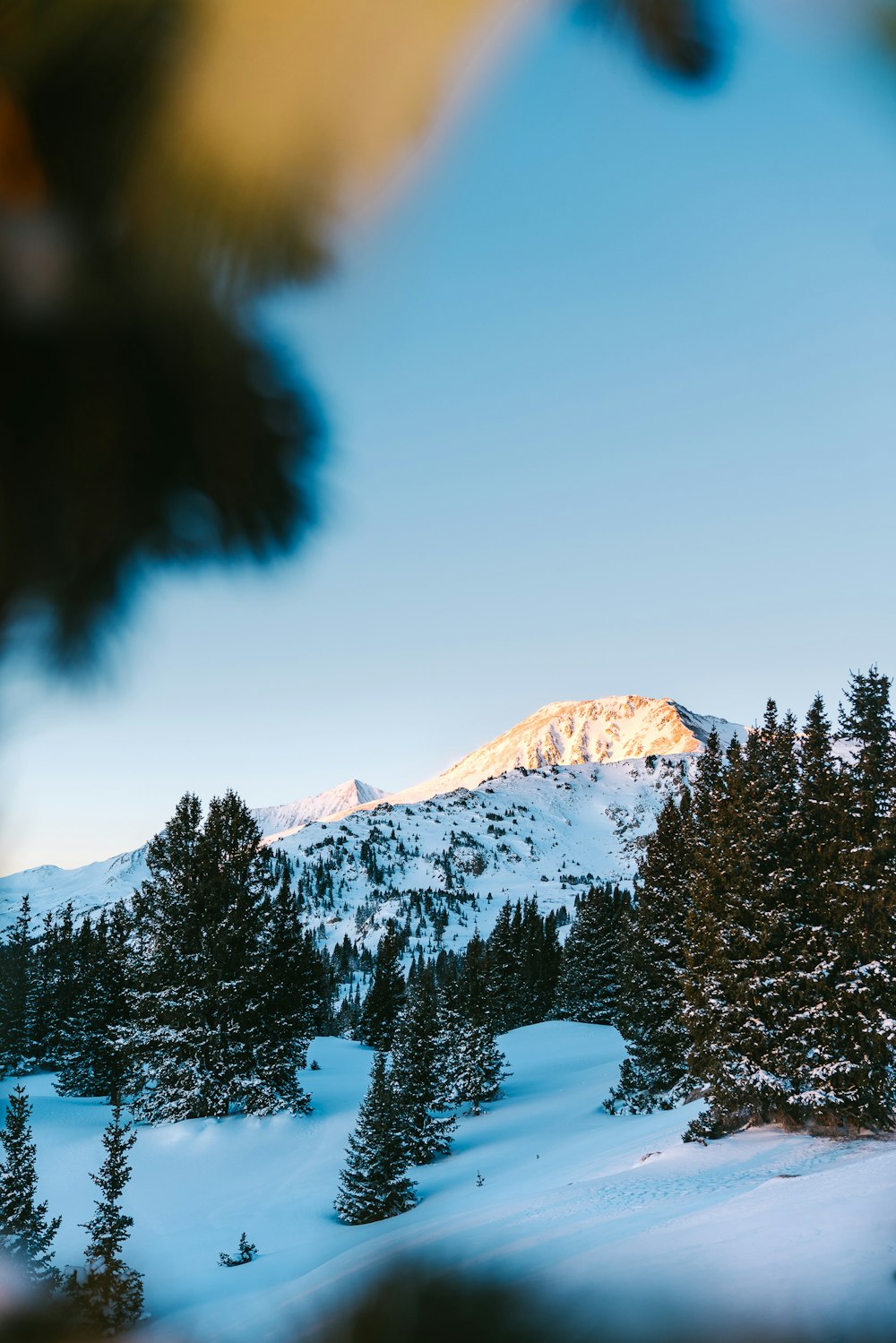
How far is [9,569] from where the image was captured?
1.81ft

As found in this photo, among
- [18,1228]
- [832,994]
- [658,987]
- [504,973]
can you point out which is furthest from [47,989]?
[504,973]

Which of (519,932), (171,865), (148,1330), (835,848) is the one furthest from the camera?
(519,932)

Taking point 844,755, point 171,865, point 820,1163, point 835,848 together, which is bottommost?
point 820,1163

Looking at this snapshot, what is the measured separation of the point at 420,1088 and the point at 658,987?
302 inches

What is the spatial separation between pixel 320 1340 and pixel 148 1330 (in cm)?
18

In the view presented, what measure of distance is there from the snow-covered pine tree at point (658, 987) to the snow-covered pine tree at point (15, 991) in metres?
24.3

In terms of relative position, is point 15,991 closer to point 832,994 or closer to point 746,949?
point 832,994

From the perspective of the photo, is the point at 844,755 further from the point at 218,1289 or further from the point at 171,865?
the point at 218,1289

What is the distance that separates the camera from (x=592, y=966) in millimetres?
46781

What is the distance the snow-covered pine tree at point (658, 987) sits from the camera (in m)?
24.3

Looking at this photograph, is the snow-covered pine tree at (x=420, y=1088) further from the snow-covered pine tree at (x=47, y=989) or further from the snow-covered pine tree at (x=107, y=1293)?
the snow-covered pine tree at (x=107, y=1293)

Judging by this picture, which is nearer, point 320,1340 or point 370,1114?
point 320,1340

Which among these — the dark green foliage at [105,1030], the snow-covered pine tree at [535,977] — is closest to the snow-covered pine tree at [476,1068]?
the dark green foliage at [105,1030]

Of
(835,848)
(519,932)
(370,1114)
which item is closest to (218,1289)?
(835,848)
